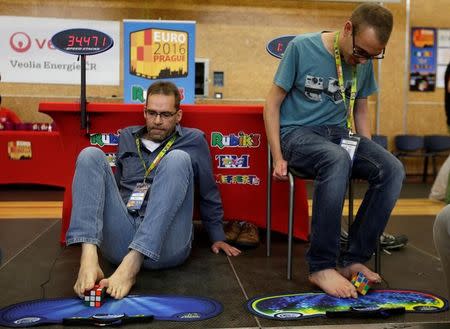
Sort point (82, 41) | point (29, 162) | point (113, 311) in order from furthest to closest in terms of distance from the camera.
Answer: point (29, 162)
point (82, 41)
point (113, 311)

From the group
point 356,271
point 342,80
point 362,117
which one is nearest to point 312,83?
point 342,80

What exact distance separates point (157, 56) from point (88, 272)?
321 centimetres

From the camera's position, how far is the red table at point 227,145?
8.13ft

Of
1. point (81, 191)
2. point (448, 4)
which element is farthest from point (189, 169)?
point (448, 4)

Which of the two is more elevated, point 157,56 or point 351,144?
point 157,56

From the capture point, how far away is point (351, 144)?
6.35 feet

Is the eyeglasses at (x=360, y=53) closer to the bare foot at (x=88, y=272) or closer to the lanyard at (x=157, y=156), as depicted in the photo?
the lanyard at (x=157, y=156)

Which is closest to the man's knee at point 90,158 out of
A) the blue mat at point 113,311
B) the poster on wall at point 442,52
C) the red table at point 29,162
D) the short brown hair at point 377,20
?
the blue mat at point 113,311

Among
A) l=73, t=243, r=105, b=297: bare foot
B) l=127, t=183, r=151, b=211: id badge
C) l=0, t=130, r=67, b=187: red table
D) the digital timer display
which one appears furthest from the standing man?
l=0, t=130, r=67, b=187: red table

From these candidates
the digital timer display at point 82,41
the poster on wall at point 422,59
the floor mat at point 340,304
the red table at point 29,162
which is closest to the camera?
the floor mat at point 340,304

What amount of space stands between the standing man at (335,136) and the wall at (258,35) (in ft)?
14.8

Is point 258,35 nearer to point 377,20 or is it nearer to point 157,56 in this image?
point 157,56

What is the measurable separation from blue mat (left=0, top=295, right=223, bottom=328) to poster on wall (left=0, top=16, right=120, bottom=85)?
16.6 feet

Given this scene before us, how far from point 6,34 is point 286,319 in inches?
233
